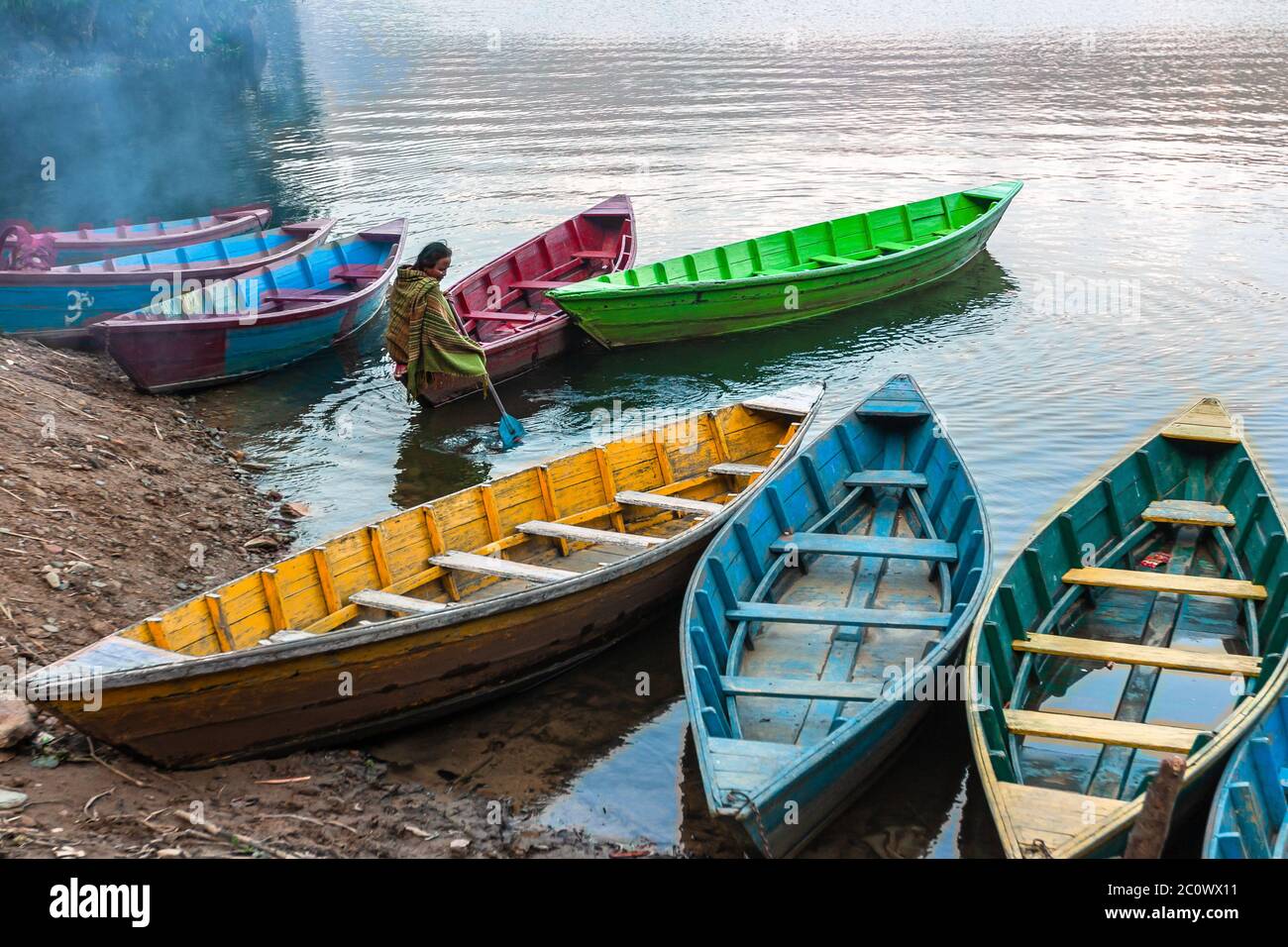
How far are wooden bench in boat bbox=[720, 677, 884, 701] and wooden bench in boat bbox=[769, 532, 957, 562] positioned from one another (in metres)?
1.64

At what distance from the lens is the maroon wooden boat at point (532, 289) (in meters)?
15.0

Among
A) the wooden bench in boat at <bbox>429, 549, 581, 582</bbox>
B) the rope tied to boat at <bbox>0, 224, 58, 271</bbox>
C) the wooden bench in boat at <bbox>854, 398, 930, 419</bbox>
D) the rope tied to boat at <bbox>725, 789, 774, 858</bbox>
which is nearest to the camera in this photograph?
the rope tied to boat at <bbox>725, 789, 774, 858</bbox>

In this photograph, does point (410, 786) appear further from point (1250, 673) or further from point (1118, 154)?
point (1118, 154)

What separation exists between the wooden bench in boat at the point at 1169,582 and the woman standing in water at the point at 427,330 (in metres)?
6.95

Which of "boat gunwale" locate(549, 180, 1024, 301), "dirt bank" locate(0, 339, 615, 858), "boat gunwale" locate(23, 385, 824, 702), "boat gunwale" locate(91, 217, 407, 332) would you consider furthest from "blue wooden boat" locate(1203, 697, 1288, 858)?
"boat gunwale" locate(91, 217, 407, 332)

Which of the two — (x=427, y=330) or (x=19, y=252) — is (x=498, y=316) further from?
(x=19, y=252)

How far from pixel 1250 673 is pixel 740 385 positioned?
8.69 m

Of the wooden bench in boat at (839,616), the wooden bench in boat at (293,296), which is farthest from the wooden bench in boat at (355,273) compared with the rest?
the wooden bench in boat at (839,616)

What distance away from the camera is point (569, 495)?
411 inches

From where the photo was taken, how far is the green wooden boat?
52.1ft

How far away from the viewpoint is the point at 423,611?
8.23 meters

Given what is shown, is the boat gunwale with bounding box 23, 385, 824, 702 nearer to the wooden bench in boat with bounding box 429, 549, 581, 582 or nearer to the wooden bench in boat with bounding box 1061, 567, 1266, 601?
the wooden bench in boat with bounding box 429, 549, 581, 582

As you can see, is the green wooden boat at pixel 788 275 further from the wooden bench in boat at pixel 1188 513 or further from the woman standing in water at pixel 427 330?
Answer: the wooden bench in boat at pixel 1188 513

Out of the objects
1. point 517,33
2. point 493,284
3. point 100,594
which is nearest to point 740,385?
point 493,284
